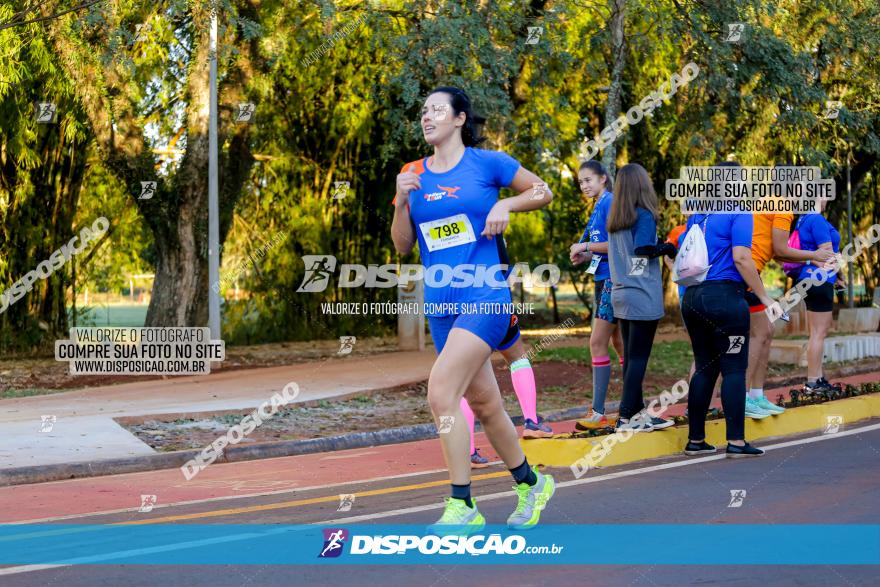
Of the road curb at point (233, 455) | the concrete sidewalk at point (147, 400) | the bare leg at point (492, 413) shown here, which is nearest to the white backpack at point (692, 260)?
the road curb at point (233, 455)

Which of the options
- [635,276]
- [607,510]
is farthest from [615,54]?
[607,510]

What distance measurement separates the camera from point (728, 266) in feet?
28.9

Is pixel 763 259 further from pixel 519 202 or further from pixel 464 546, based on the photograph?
pixel 464 546

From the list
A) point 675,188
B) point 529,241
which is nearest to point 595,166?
point 675,188

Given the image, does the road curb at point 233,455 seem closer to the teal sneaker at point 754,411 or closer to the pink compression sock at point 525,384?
the pink compression sock at point 525,384

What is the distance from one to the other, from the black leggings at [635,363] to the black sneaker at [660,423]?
0.70 ft

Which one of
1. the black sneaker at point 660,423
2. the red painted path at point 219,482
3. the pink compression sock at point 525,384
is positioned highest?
the pink compression sock at point 525,384

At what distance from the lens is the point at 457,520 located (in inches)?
239

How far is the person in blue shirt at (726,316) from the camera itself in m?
8.73

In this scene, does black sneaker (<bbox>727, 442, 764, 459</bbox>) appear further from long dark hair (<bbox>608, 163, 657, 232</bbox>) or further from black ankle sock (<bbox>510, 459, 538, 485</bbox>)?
black ankle sock (<bbox>510, 459, 538, 485</bbox>)

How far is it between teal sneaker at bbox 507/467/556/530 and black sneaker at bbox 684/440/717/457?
9.95ft

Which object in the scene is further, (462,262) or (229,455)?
(229,455)

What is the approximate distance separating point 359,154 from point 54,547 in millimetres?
18647

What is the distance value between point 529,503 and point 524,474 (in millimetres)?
174
